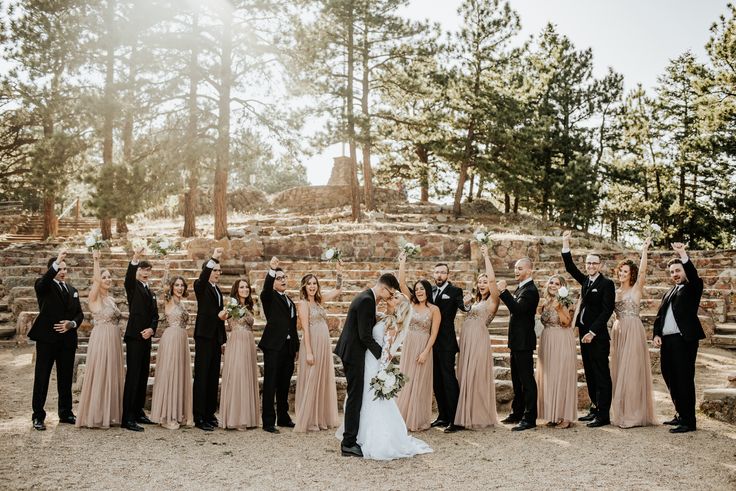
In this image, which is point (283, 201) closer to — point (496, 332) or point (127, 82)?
point (127, 82)

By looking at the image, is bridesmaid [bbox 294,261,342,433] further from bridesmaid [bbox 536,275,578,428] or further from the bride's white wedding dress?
bridesmaid [bbox 536,275,578,428]

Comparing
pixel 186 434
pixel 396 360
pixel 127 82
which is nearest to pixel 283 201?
pixel 127 82

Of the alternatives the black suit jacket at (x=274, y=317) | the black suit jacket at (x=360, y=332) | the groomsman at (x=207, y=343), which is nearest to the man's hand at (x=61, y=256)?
the groomsman at (x=207, y=343)

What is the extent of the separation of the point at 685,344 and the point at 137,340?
18.6 ft

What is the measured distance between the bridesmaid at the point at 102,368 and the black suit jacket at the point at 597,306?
A: 4.95 meters

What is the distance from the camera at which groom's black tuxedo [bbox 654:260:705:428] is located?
632cm

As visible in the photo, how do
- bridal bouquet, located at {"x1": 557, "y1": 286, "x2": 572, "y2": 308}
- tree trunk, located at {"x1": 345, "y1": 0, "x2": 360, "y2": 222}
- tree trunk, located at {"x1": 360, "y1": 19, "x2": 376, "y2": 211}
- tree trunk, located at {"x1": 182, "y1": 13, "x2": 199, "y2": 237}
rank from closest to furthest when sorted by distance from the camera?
bridal bouquet, located at {"x1": 557, "y1": 286, "x2": 572, "y2": 308}
tree trunk, located at {"x1": 182, "y1": 13, "x2": 199, "y2": 237}
tree trunk, located at {"x1": 360, "y1": 19, "x2": 376, "y2": 211}
tree trunk, located at {"x1": 345, "y1": 0, "x2": 360, "y2": 222}

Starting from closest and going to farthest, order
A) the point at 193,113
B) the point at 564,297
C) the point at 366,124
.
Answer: the point at 564,297 → the point at 193,113 → the point at 366,124

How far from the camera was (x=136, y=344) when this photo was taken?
261 inches

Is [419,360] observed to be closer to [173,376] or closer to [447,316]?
[447,316]

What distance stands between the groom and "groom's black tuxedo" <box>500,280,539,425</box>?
1.76 metres

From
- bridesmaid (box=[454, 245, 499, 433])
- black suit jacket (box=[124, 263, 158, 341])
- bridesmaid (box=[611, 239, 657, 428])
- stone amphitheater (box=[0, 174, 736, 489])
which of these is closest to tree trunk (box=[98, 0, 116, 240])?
stone amphitheater (box=[0, 174, 736, 489])

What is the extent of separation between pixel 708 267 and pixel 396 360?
11333 mm

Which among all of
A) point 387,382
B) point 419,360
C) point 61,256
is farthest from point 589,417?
point 61,256
